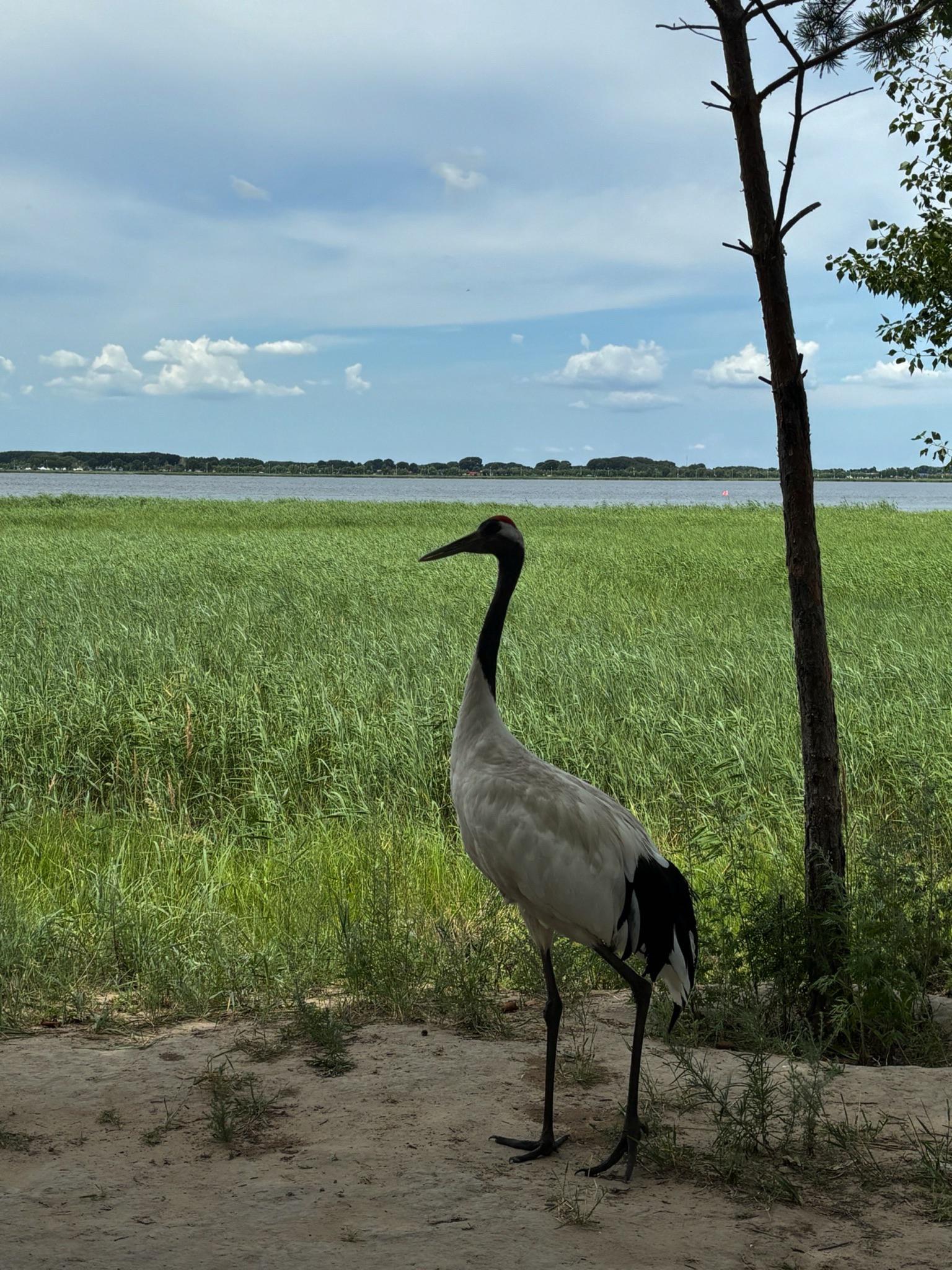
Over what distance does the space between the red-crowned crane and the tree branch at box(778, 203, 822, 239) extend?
261 centimetres

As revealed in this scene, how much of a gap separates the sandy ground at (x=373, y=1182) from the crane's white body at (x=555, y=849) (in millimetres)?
672

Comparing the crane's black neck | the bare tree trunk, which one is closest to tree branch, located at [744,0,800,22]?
the bare tree trunk

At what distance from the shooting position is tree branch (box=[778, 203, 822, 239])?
4.82 metres

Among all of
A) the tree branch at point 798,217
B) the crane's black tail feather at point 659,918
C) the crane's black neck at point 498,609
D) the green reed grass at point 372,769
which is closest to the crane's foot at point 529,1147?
the crane's black tail feather at point 659,918

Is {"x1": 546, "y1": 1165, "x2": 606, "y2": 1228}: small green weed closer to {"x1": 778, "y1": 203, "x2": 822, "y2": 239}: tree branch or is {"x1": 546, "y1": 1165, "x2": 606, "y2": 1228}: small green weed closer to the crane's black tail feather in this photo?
the crane's black tail feather

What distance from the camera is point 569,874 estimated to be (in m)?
3.75

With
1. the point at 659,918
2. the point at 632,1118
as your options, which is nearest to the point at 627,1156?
the point at 632,1118

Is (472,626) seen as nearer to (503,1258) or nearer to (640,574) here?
(640,574)

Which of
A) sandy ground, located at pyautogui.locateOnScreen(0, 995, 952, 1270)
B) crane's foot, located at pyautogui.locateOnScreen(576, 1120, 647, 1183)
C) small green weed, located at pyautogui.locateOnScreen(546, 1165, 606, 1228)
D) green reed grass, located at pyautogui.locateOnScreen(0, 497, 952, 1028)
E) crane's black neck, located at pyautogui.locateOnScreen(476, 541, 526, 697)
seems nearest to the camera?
sandy ground, located at pyautogui.locateOnScreen(0, 995, 952, 1270)

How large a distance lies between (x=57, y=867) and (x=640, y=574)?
55.2ft

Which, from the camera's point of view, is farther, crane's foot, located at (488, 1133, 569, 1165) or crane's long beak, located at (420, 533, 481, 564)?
crane's long beak, located at (420, 533, 481, 564)

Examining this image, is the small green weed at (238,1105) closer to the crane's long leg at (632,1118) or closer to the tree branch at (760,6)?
the crane's long leg at (632,1118)

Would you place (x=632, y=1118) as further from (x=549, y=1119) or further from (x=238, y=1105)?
(x=238, y=1105)

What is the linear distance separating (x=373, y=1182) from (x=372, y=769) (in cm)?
501
